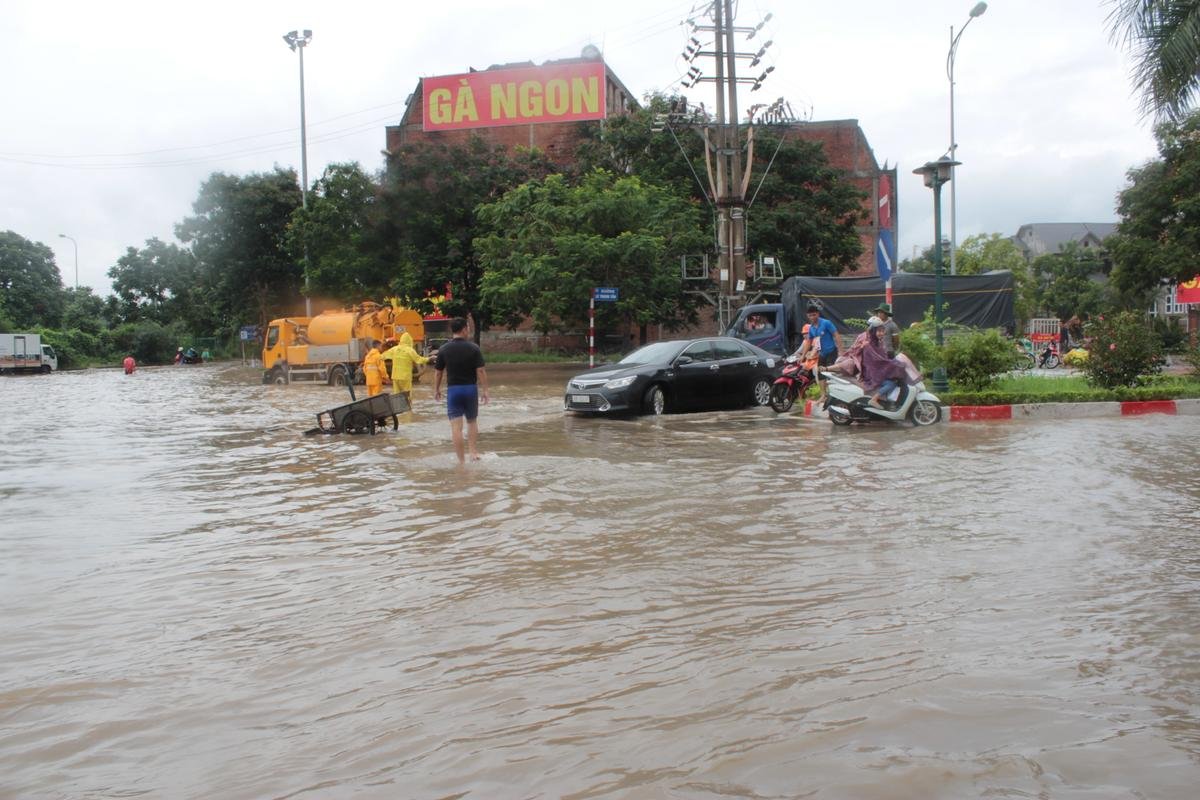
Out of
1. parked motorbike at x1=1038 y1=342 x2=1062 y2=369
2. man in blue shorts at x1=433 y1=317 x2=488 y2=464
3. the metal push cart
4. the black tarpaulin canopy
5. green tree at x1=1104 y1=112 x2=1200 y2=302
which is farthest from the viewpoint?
green tree at x1=1104 y1=112 x2=1200 y2=302

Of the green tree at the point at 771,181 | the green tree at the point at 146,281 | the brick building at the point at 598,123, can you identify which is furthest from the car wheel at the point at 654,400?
the green tree at the point at 146,281

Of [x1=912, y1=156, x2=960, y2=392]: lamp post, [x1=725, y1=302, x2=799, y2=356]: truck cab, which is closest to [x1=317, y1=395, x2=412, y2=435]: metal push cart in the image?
[x1=912, y1=156, x2=960, y2=392]: lamp post

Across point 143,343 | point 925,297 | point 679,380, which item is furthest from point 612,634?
point 143,343

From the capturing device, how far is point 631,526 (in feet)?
23.4

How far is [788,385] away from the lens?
16.5 metres

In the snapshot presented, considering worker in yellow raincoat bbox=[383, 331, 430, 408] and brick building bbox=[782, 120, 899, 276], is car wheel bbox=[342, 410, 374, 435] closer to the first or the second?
worker in yellow raincoat bbox=[383, 331, 430, 408]

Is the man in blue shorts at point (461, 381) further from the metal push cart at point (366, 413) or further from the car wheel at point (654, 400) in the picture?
the car wheel at point (654, 400)

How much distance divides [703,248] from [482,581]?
27.9 metres

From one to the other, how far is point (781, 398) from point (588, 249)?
43.2ft

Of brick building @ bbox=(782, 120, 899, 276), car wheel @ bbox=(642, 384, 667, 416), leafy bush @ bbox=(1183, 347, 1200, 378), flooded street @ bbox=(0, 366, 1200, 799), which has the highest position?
brick building @ bbox=(782, 120, 899, 276)

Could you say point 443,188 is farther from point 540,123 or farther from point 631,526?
point 631,526

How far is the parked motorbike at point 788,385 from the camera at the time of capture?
16344 mm

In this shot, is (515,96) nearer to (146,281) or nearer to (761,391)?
(761,391)

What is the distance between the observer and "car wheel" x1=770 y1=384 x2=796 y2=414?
53.9 feet
